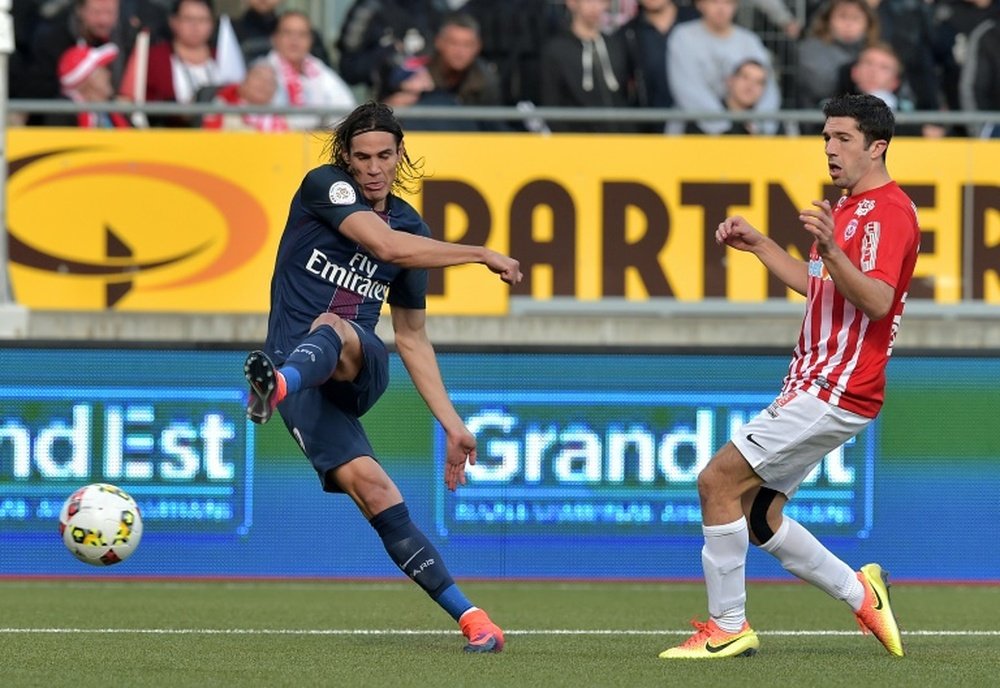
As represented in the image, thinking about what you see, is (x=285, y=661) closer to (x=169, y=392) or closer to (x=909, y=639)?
(x=909, y=639)

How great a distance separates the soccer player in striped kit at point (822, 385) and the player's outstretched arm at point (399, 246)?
1042mm

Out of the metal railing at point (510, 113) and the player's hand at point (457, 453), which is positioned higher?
the metal railing at point (510, 113)

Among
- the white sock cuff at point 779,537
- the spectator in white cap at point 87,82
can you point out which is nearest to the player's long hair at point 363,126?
the white sock cuff at point 779,537

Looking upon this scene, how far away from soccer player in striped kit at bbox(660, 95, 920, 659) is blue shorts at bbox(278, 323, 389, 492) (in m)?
1.38

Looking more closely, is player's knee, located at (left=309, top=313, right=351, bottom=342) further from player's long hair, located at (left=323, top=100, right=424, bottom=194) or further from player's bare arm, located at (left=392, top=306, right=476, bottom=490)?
player's long hair, located at (left=323, top=100, right=424, bottom=194)

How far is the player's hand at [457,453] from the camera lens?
8094 mm

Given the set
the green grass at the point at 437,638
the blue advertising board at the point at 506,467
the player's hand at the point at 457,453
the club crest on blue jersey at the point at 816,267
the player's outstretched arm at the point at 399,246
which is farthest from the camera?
the blue advertising board at the point at 506,467

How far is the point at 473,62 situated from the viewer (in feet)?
48.4

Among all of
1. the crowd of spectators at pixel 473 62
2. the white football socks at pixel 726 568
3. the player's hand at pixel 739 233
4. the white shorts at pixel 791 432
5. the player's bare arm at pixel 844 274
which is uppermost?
the crowd of spectators at pixel 473 62

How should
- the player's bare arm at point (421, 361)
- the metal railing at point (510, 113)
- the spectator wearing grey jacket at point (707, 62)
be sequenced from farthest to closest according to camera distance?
the spectator wearing grey jacket at point (707, 62) → the metal railing at point (510, 113) → the player's bare arm at point (421, 361)

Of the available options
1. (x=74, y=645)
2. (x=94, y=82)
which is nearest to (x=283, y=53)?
(x=94, y=82)

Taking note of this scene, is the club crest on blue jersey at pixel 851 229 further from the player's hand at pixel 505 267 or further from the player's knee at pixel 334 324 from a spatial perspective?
the player's knee at pixel 334 324

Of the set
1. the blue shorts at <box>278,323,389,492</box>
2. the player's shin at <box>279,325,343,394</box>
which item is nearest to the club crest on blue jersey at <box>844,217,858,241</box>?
the blue shorts at <box>278,323,389,492</box>

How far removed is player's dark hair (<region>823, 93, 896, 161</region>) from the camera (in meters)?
7.80
